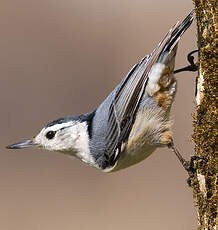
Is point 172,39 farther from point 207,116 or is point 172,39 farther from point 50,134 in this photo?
point 50,134

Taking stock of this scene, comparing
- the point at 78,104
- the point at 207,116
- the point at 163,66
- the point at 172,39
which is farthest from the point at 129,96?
the point at 78,104

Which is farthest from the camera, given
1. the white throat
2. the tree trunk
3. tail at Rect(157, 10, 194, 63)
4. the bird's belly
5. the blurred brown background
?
the blurred brown background

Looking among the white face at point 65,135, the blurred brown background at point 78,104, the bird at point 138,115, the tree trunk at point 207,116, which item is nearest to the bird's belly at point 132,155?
→ the bird at point 138,115

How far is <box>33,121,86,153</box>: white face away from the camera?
3.57 m

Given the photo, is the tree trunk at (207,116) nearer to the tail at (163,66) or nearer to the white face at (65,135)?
the tail at (163,66)

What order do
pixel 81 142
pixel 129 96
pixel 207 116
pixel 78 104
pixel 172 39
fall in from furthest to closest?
pixel 78 104 → pixel 81 142 → pixel 129 96 → pixel 172 39 → pixel 207 116

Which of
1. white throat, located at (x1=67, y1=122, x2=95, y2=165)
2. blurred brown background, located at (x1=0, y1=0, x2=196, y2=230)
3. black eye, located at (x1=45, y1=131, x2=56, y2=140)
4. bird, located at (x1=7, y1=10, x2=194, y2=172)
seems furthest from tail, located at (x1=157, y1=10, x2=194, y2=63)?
blurred brown background, located at (x1=0, y1=0, x2=196, y2=230)

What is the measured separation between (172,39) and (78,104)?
2119mm

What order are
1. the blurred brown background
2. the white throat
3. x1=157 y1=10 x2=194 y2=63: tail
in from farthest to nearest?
the blurred brown background, the white throat, x1=157 y1=10 x2=194 y2=63: tail

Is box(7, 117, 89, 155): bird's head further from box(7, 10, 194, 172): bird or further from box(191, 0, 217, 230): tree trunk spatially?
box(191, 0, 217, 230): tree trunk

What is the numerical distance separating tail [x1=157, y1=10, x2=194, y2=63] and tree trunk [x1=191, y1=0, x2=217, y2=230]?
1.29 ft

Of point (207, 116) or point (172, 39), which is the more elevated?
point (172, 39)

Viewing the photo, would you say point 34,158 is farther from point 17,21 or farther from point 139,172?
point 17,21

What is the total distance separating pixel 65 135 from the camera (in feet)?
11.7
